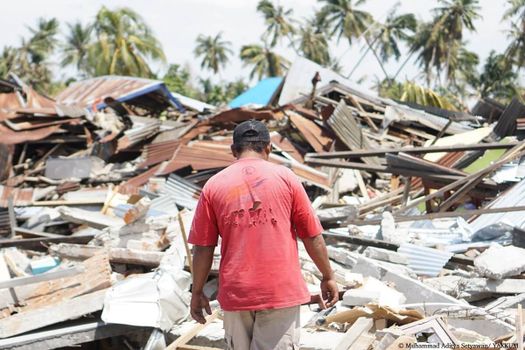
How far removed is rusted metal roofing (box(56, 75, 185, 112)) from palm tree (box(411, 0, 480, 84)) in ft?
90.7

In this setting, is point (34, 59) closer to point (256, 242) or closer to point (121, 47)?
point (121, 47)

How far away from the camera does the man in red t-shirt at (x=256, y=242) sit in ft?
9.37

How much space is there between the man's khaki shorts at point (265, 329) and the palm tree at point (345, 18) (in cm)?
4507

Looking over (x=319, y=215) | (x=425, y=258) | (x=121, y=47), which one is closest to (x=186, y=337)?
(x=425, y=258)

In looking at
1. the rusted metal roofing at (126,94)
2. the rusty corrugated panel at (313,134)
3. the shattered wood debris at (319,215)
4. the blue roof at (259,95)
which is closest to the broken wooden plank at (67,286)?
the shattered wood debris at (319,215)

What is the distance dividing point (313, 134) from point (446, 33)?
34.3m

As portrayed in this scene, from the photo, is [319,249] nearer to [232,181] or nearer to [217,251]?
[232,181]

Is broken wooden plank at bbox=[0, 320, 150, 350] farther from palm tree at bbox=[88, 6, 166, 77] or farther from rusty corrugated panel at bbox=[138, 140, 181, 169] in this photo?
palm tree at bbox=[88, 6, 166, 77]

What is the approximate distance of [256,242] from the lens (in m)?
2.86

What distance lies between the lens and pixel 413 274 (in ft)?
17.6

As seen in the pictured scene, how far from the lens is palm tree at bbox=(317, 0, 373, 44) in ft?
153

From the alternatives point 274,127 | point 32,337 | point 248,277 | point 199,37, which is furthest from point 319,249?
point 199,37

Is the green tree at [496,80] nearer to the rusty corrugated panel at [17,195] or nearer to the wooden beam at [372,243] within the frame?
the rusty corrugated panel at [17,195]

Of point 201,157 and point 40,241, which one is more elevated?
point 201,157
